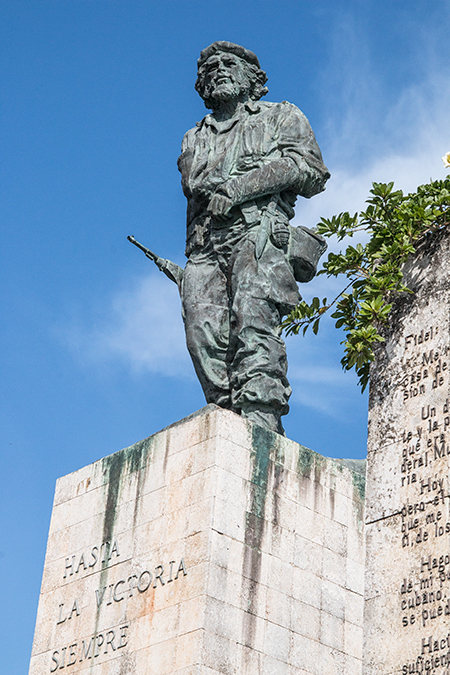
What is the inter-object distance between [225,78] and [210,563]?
598 cm

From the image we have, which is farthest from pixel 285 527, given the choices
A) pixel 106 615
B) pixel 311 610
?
pixel 106 615

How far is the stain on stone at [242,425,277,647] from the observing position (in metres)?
10.6

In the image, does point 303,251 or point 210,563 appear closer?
point 210,563

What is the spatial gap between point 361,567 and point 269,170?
4501 mm

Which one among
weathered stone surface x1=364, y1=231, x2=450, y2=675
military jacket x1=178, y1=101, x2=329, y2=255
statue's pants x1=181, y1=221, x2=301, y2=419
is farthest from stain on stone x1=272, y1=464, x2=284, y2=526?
weathered stone surface x1=364, y1=231, x2=450, y2=675

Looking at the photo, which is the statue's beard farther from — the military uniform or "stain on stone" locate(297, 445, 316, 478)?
"stain on stone" locate(297, 445, 316, 478)

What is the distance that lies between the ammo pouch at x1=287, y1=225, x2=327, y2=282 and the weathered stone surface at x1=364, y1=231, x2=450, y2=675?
4531mm

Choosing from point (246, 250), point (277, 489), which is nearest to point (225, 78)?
point (246, 250)

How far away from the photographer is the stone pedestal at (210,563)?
10.5 metres

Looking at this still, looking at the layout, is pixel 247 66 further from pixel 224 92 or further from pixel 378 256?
pixel 378 256

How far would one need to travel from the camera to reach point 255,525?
11.0 meters

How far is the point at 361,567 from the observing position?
1170 cm

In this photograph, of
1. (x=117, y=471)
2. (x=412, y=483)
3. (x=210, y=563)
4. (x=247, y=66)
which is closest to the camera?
(x=412, y=483)

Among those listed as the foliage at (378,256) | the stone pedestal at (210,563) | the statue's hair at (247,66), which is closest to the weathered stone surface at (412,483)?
the foliage at (378,256)
